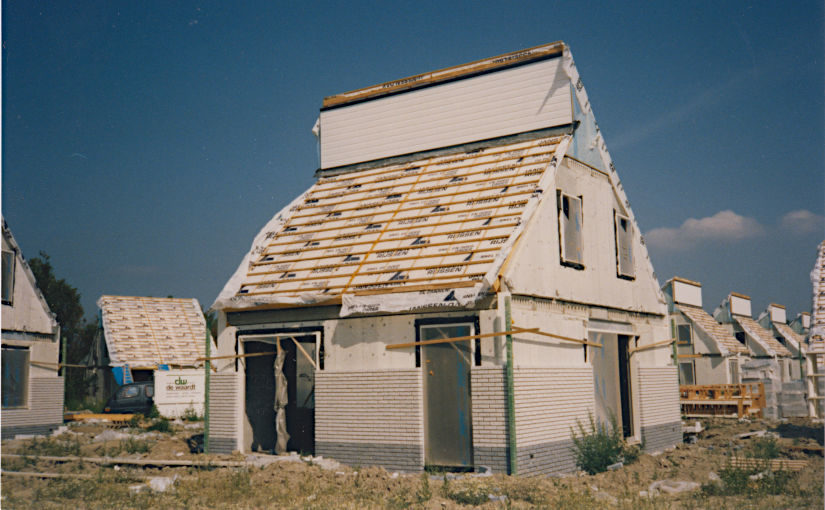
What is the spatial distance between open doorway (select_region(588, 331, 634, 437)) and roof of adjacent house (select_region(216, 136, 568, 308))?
13.8ft

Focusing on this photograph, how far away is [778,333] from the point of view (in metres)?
50.2

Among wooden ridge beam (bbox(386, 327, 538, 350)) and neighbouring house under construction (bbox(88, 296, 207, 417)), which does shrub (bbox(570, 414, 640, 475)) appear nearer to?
wooden ridge beam (bbox(386, 327, 538, 350))

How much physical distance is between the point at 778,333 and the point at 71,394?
4298 centimetres

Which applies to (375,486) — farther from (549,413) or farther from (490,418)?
(549,413)

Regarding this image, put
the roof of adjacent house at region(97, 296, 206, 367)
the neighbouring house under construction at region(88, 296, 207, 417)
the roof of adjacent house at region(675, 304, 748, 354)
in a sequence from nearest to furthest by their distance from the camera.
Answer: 1. the neighbouring house under construction at region(88, 296, 207, 417)
2. the roof of adjacent house at region(97, 296, 206, 367)
3. the roof of adjacent house at region(675, 304, 748, 354)

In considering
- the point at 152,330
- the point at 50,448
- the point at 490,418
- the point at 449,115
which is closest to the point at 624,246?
the point at 449,115

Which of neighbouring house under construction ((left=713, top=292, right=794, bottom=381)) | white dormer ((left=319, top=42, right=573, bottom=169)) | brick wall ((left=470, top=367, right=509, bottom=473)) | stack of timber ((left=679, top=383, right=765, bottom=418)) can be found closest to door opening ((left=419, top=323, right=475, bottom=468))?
brick wall ((left=470, top=367, right=509, bottom=473))

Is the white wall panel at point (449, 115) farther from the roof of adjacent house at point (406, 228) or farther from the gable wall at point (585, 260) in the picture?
the gable wall at point (585, 260)

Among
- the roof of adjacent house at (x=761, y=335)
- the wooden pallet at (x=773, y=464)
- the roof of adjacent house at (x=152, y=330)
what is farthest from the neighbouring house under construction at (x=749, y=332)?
the roof of adjacent house at (x=152, y=330)

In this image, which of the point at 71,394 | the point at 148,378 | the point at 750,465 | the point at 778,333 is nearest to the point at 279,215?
the point at 750,465

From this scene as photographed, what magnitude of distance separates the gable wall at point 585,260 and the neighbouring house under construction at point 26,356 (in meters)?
15.3

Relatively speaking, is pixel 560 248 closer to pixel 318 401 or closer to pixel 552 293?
pixel 552 293

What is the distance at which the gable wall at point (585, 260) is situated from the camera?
1616 cm

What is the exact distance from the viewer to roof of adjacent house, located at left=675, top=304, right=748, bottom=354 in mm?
39250
